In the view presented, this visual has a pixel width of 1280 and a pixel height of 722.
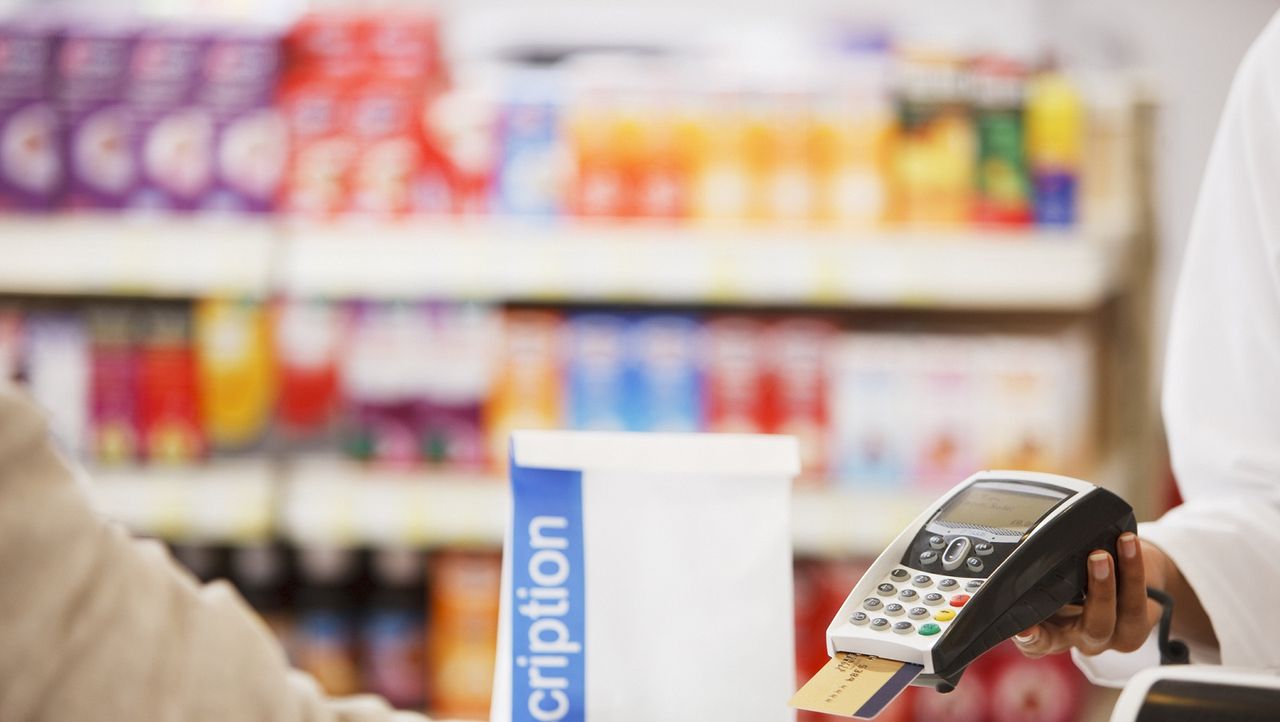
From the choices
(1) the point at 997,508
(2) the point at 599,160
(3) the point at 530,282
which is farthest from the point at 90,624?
(2) the point at 599,160

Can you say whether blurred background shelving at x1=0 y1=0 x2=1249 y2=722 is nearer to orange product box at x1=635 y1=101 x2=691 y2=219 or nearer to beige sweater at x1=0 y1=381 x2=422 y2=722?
orange product box at x1=635 y1=101 x2=691 y2=219

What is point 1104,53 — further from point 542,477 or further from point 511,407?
point 542,477

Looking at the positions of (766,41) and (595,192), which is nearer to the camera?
(595,192)

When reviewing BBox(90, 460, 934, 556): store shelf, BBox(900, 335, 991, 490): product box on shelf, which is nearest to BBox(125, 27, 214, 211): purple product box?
BBox(90, 460, 934, 556): store shelf

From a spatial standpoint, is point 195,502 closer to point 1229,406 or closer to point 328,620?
point 328,620

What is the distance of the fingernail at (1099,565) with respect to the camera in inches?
28.0

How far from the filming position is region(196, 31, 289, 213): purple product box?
225 cm

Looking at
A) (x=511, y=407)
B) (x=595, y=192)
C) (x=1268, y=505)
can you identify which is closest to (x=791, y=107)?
(x=595, y=192)

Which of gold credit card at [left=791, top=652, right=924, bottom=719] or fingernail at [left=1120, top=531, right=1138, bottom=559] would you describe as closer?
gold credit card at [left=791, top=652, right=924, bottom=719]

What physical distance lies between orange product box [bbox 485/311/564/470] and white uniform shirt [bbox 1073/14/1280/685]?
1.35m

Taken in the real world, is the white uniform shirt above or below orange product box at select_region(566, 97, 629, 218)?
below

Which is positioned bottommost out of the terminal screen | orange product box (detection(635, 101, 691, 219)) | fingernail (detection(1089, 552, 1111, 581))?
fingernail (detection(1089, 552, 1111, 581))

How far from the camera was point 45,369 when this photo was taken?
2.27 meters

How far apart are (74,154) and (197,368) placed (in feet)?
1.64
